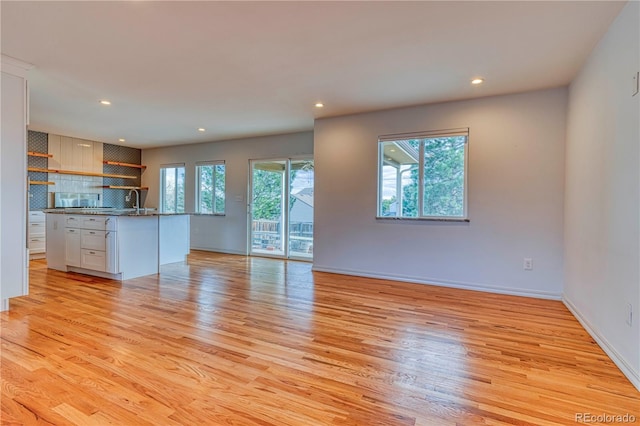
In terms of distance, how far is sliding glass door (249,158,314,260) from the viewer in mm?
6242

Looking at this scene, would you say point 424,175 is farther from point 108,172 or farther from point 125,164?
point 108,172

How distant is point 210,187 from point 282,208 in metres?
2.04

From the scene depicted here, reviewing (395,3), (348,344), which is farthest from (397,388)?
(395,3)

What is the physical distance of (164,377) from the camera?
1.96 metres

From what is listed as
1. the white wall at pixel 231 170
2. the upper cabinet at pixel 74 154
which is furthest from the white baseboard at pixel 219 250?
the upper cabinet at pixel 74 154

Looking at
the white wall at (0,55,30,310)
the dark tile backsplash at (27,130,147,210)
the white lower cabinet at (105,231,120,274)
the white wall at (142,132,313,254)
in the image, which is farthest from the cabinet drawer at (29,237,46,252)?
the white wall at (0,55,30,310)

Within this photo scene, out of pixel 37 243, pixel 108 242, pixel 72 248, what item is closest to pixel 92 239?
pixel 108 242

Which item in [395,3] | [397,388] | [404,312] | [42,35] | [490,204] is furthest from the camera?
[490,204]

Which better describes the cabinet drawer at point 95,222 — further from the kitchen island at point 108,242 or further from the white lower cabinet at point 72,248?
the white lower cabinet at point 72,248

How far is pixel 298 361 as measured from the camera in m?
2.18

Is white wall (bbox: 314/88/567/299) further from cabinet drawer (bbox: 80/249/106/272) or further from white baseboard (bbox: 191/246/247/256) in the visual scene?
cabinet drawer (bbox: 80/249/106/272)

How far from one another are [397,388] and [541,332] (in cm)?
167

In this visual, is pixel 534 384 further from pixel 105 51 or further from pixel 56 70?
pixel 56 70

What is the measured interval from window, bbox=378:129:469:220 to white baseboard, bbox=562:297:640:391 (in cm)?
159
